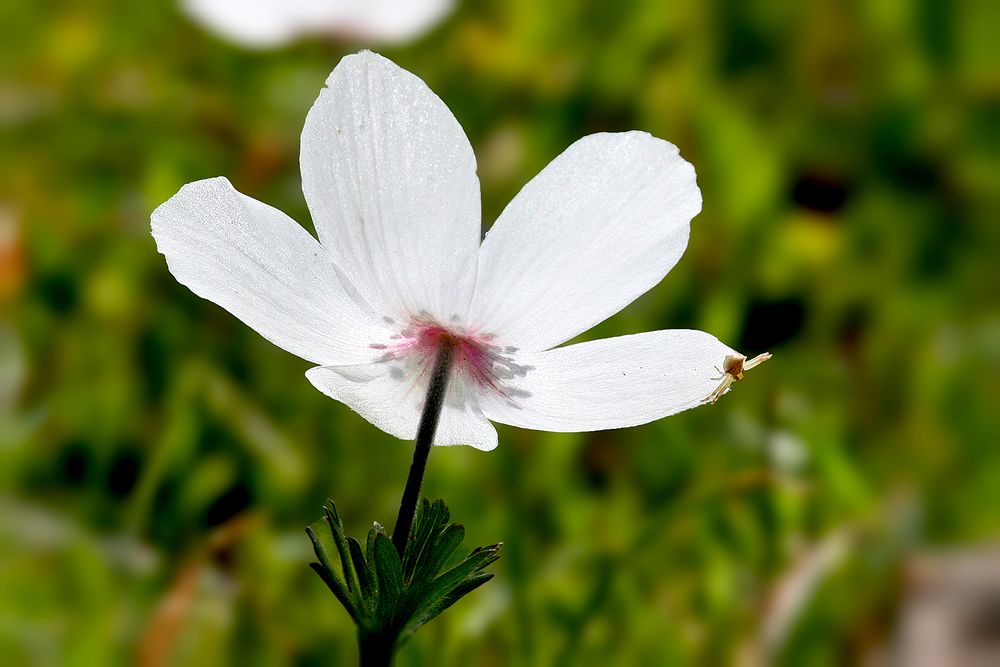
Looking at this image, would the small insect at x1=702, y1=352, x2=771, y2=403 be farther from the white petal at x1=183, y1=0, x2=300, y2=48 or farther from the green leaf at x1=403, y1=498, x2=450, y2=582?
the white petal at x1=183, y1=0, x2=300, y2=48

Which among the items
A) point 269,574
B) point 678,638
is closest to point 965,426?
point 678,638

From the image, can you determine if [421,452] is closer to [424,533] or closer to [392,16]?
[424,533]

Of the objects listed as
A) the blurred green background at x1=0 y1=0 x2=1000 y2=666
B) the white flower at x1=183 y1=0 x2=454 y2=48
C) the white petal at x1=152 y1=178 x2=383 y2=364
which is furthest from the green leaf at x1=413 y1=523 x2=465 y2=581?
the white flower at x1=183 y1=0 x2=454 y2=48

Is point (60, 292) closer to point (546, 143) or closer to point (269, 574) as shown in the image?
point (269, 574)

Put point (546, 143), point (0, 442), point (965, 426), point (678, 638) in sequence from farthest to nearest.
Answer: point (546, 143) → point (965, 426) → point (0, 442) → point (678, 638)

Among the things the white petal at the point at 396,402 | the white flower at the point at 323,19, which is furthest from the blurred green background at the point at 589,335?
the white petal at the point at 396,402
